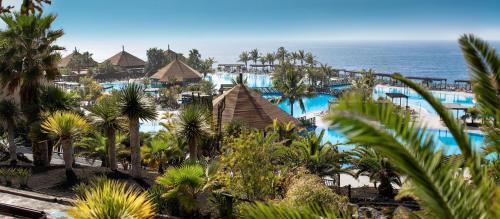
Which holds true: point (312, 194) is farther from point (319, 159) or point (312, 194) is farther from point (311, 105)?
point (311, 105)

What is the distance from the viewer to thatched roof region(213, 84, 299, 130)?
23.7 meters

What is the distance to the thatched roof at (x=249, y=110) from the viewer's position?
23.7 metres

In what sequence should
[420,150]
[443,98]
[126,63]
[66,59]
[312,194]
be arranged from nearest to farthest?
[420,150] < [312,194] < [443,98] < [126,63] < [66,59]

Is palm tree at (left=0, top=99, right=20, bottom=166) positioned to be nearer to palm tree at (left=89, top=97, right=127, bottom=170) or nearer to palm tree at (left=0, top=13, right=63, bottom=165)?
palm tree at (left=0, top=13, right=63, bottom=165)

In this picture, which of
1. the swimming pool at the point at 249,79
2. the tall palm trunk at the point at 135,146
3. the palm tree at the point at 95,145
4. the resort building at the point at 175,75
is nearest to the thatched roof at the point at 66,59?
the swimming pool at the point at 249,79

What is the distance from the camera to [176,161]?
Result: 63.0 feet

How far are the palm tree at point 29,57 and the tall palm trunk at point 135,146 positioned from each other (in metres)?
3.49

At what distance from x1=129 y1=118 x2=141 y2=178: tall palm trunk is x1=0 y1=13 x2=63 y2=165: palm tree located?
11.5 feet

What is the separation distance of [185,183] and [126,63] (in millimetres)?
64715

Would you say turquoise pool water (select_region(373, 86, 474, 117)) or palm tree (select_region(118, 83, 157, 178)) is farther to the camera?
turquoise pool water (select_region(373, 86, 474, 117))

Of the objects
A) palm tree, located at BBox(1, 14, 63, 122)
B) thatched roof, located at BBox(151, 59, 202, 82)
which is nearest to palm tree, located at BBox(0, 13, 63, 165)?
palm tree, located at BBox(1, 14, 63, 122)

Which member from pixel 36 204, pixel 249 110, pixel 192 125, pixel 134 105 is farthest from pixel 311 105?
pixel 36 204

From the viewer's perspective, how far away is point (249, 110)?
78.9 ft

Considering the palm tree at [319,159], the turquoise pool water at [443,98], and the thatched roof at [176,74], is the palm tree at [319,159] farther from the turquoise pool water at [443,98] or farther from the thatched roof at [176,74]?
the thatched roof at [176,74]
